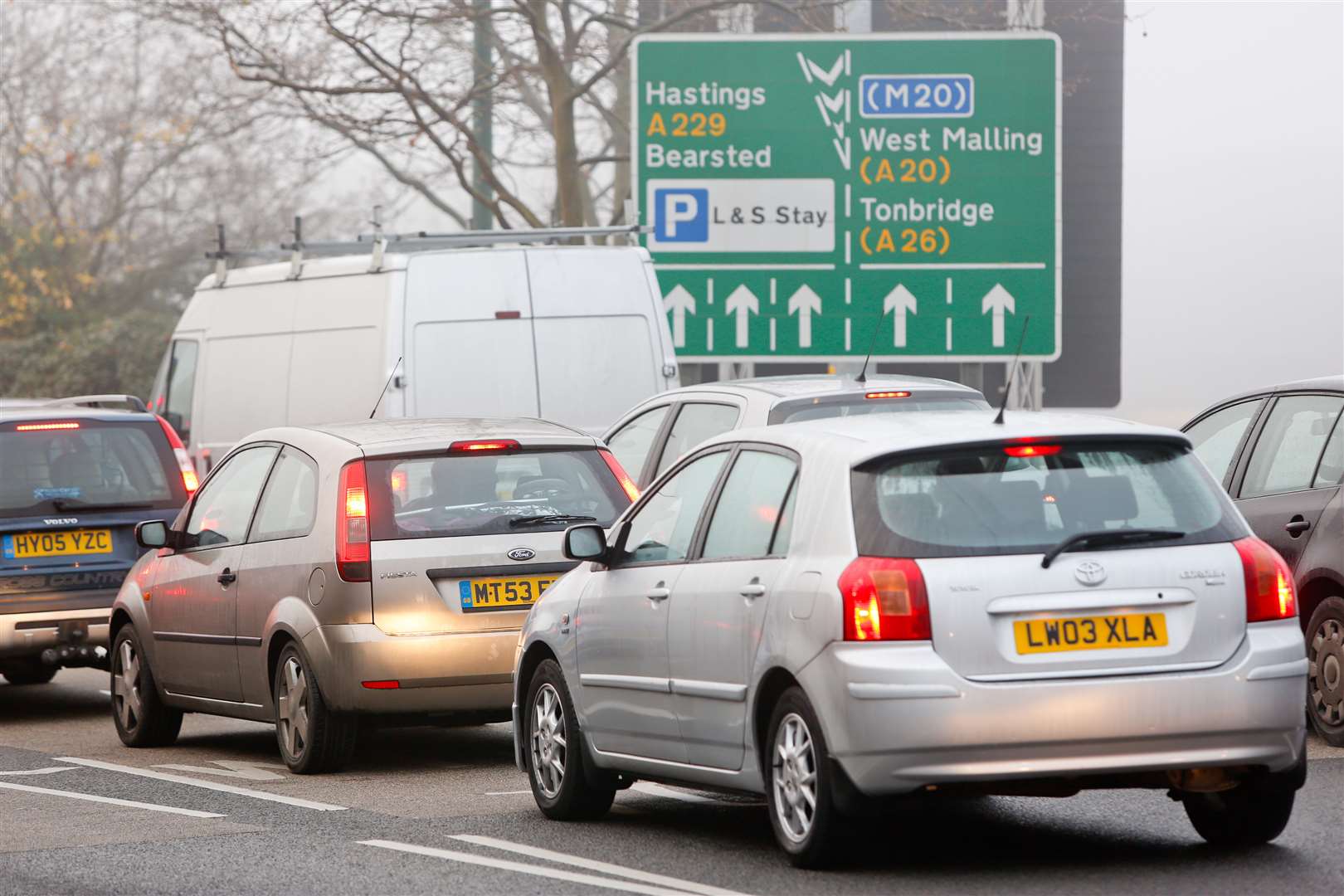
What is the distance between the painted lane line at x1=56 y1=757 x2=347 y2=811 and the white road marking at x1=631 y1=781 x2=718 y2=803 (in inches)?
49.5

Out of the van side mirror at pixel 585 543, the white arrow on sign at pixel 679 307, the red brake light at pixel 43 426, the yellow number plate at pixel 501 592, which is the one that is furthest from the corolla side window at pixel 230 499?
the white arrow on sign at pixel 679 307

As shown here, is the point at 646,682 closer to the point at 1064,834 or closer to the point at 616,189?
the point at 1064,834

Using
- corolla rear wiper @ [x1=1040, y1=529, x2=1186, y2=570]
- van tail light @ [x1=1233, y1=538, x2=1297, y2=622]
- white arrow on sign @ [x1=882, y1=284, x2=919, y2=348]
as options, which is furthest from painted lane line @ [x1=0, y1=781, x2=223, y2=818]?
white arrow on sign @ [x1=882, y1=284, x2=919, y2=348]

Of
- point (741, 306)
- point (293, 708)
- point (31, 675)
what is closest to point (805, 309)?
point (741, 306)

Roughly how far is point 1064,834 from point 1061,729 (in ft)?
4.43

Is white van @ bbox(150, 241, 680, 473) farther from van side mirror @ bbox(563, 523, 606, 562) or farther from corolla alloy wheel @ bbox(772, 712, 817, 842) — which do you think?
corolla alloy wheel @ bbox(772, 712, 817, 842)

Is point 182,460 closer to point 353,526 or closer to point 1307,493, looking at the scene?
point 353,526

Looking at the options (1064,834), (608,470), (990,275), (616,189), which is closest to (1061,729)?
(1064,834)

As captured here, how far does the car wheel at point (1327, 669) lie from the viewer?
9.73 metres

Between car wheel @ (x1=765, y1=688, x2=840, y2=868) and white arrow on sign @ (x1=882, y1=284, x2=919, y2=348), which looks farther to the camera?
white arrow on sign @ (x1=882, y1=284, x2=919, y2=348)

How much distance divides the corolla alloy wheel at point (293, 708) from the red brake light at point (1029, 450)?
4.04 metres

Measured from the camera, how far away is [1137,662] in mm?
6746

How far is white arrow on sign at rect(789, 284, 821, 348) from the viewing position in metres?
20.2

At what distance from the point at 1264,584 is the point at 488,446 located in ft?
14.2
